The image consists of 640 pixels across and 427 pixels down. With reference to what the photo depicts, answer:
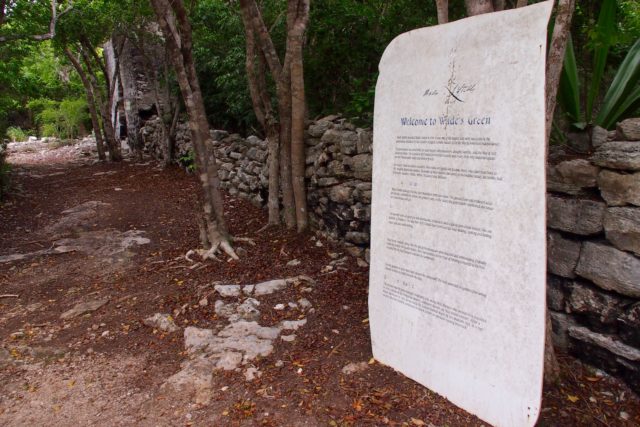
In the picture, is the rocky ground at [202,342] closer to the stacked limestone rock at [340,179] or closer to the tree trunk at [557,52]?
the stacked limestone rock at [340,179]

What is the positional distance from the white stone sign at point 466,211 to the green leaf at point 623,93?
1396mm

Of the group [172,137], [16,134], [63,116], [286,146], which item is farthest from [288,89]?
[16,134]

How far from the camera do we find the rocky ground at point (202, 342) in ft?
8.31

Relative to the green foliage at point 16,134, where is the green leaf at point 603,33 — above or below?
above

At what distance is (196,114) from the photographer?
457 centimetres

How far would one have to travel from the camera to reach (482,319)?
2.24m

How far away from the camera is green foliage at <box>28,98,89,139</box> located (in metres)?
17.6

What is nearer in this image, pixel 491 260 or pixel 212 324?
pixel 491 260

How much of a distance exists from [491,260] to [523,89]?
0.79m

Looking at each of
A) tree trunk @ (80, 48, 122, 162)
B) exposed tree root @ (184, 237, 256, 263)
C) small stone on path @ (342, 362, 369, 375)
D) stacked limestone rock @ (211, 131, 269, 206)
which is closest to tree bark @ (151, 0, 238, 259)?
exposed tree root @ (184, 237, 256, 263)

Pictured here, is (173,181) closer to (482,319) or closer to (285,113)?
(285,113)

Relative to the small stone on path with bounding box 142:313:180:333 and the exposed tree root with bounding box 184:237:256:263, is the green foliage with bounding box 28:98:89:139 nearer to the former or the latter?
the exposed tree root with bounding box 184:237:256:263

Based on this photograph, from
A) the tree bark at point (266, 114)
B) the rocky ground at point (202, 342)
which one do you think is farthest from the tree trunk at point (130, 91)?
the tree bark at point (266, 114)

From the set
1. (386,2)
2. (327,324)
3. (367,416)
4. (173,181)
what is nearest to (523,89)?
(367,416)
